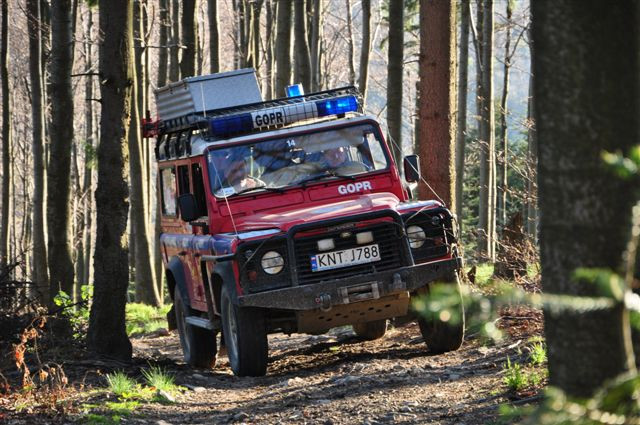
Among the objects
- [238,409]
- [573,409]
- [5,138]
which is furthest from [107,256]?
[5,138]

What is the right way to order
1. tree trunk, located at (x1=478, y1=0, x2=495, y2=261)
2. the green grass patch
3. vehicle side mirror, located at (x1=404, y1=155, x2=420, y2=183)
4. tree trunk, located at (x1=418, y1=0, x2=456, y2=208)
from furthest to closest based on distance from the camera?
tree trunk, located at (x1=478, y1=0, x2=495, y2=261)
the green grass patch
tree trunk, located at (x1=418, y1=0, x2=456, y2=208)
vehicle side mirror, located at (x1=404, y1=155, x2=420, y2=183)

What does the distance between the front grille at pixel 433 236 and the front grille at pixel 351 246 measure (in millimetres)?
182

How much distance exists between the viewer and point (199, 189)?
1124 cm

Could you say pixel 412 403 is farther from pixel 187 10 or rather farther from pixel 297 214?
pixel 187 10

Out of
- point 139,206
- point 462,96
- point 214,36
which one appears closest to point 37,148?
point 139,206

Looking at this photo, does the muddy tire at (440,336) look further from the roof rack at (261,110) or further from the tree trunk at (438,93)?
the tree trunk at (438,93)

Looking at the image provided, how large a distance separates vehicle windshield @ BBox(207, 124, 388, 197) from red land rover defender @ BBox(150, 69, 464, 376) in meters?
0.01

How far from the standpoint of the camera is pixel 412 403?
7.66 metres

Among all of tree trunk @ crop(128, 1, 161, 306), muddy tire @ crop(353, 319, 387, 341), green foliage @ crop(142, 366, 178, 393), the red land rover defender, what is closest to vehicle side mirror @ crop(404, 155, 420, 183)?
the red land rover defender

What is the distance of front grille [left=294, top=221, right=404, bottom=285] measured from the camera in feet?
31.9

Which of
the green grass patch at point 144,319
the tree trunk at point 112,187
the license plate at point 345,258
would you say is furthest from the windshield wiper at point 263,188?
the green grass patch at point 144,319

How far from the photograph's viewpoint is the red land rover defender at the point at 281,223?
9.70 m

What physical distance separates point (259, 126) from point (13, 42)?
31488 millimetres

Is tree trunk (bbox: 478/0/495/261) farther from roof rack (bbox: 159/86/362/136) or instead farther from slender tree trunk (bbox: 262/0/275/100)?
roof rack (bbox: 159/86/362/136)
